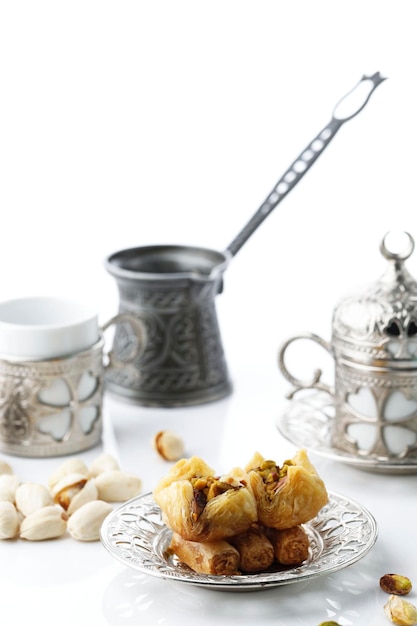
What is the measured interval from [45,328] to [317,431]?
0.39 m

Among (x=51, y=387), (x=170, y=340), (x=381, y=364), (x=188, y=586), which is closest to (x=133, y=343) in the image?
(x=170, y=340)

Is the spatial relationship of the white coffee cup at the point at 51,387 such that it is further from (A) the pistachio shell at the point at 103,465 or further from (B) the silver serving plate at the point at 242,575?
(B) the silver serving plate at the point at 242,575

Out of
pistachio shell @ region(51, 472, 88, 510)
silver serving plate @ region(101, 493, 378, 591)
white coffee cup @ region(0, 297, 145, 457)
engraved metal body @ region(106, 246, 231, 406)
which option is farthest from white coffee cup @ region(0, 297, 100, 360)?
silver serving plate @ region(101, 493, 378, 591)

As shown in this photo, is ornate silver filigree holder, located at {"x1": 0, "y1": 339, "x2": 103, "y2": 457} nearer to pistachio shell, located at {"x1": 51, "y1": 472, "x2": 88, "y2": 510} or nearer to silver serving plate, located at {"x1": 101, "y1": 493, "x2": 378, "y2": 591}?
pistachio shell, located at {"x1": 51, "y1": 472, "x2": 88, "y2": 510}

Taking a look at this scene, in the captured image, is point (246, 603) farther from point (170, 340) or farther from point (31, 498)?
point (170, 340)

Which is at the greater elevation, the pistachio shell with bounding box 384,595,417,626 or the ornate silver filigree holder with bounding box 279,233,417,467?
the ornate silver filigree holder with bounding box 279,233,417,467

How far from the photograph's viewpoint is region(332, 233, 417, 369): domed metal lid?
Result: 58.9 inches

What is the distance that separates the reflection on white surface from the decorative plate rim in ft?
0.77

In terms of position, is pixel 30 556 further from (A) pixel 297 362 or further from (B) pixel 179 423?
(A) pixel 297 362

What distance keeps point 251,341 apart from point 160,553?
89cm

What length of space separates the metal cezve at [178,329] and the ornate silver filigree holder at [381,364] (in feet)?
0.98

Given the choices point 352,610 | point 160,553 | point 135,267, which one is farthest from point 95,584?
point 135,267

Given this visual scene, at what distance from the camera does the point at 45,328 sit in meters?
1.61

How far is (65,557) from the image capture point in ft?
4.43
